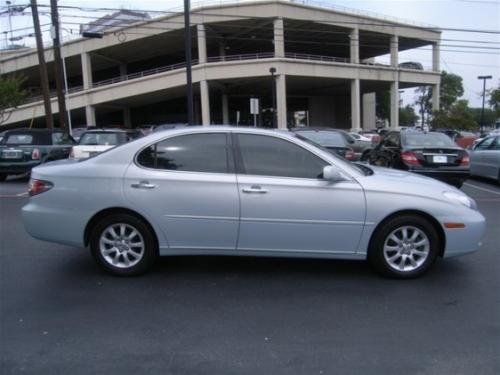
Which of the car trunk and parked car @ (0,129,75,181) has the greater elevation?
parked car @ (0,129,75,181)

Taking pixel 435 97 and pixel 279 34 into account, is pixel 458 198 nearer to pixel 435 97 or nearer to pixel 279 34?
pixel 279 34

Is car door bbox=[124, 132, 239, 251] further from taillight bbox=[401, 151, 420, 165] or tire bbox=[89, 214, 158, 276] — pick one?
taillight bbox=[401, 151, 420, 165]

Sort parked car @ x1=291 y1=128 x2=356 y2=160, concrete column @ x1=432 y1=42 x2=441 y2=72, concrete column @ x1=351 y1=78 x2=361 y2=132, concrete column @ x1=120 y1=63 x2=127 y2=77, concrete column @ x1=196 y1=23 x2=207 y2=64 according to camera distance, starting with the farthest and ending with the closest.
A: concrete column @ x1=120 y1=63 x2=127 y2=77 < concrete column @ x1=432 y1=42 x2=441 y2=72 < concrete column @ x1=351 y1=78 x2=361 y2=132 < concrete column @ x1=196 y1=23 x2=207 y2=64 < parked car @ x1=291 y1=128 x2=356 y2=160

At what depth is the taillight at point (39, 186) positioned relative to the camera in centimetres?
522

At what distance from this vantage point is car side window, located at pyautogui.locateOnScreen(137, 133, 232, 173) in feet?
16.8

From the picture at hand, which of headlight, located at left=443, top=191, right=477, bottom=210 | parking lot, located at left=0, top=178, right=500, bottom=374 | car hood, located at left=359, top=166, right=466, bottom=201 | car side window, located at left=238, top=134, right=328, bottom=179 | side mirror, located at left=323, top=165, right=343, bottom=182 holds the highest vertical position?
car side window, located at left=238, top=134, right=328, bottom=179

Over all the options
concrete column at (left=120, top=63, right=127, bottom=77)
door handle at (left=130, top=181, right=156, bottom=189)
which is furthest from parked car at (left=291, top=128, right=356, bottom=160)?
concrete column at (left=120, top=63, right=127, bottom=77)

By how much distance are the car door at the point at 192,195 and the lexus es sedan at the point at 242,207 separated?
0.01m

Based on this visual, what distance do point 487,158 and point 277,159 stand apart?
1062cm

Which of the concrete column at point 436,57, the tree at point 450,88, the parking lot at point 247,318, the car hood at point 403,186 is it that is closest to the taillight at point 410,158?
the parking lot at point 247,318

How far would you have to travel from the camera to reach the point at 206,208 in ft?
16.3

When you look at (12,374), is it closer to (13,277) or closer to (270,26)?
(13,277)

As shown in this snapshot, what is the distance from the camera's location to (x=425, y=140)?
1189cm

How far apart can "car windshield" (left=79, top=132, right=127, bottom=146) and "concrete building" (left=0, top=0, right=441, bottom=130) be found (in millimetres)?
27531
